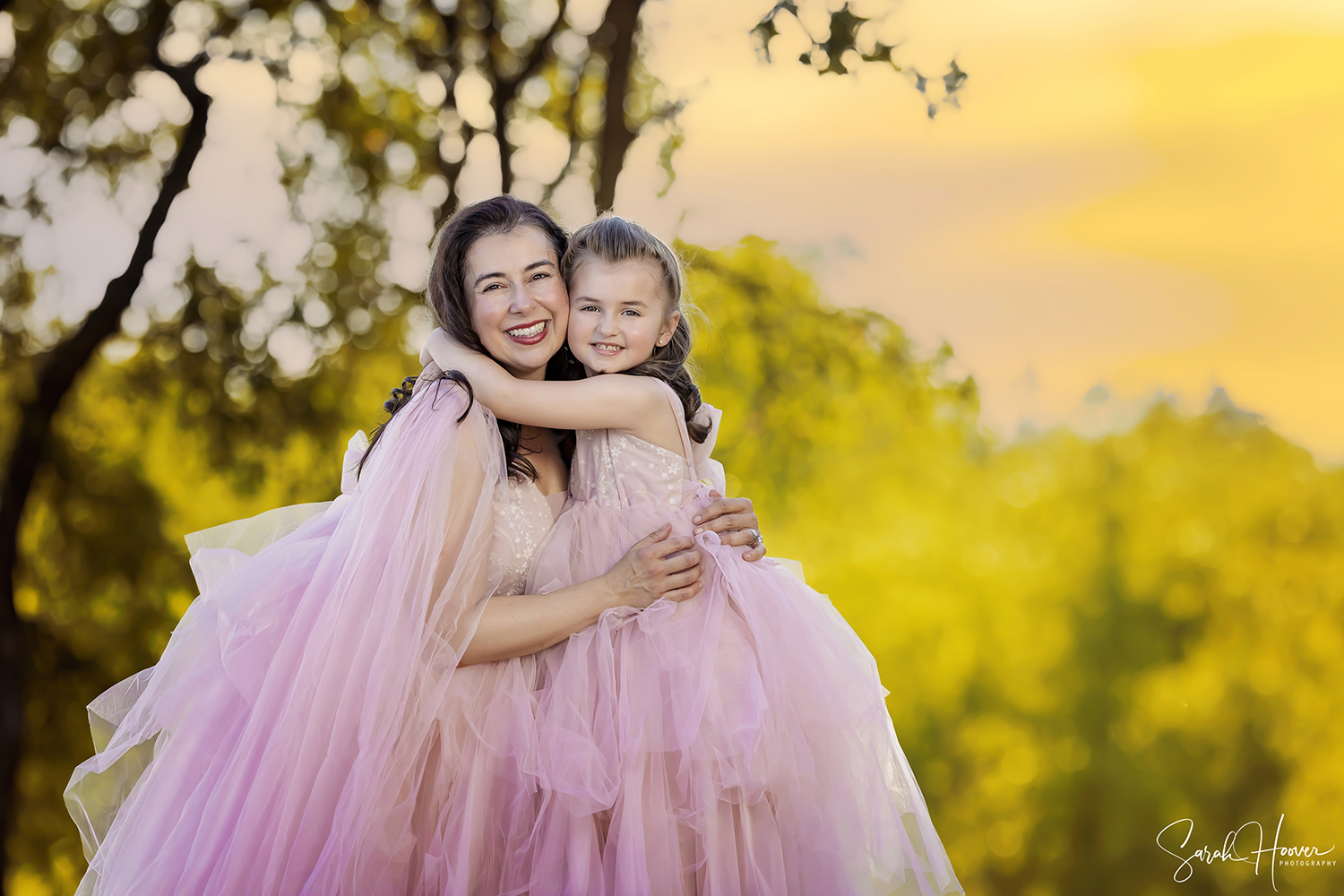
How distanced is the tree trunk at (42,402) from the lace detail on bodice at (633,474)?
443 cm

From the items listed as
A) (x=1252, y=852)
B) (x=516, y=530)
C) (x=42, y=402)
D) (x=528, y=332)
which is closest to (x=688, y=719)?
(x=516, y=530)

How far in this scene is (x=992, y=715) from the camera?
36.7 ft

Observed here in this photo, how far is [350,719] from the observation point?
66.2 inches

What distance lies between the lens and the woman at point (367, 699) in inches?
64.8

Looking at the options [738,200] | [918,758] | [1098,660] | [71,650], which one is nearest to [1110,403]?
[1098,660]

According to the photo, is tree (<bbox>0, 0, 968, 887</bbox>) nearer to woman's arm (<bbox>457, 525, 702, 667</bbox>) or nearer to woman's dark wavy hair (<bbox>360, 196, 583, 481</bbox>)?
woman's dark wavy hair (<bbox>360, 196, 583, 481</bbox>)

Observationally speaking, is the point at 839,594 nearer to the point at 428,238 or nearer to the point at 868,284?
the point at 868,284

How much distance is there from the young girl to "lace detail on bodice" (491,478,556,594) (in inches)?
1.1

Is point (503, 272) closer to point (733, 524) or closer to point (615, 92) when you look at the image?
point (733, 524)

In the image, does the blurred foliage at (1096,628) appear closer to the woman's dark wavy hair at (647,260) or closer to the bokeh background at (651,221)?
the bokeh background at (651,221)

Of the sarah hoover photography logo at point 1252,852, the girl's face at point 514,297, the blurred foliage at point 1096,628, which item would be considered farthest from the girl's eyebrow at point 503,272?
the sarah hoover photography logo at point 1252,852

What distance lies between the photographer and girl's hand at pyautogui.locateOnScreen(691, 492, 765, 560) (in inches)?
78.6

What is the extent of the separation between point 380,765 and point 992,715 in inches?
422

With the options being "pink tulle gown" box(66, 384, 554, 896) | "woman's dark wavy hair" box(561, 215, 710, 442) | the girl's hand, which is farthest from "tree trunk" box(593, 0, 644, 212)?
"pink tulle gown" box(66, 384, 554, 896)
